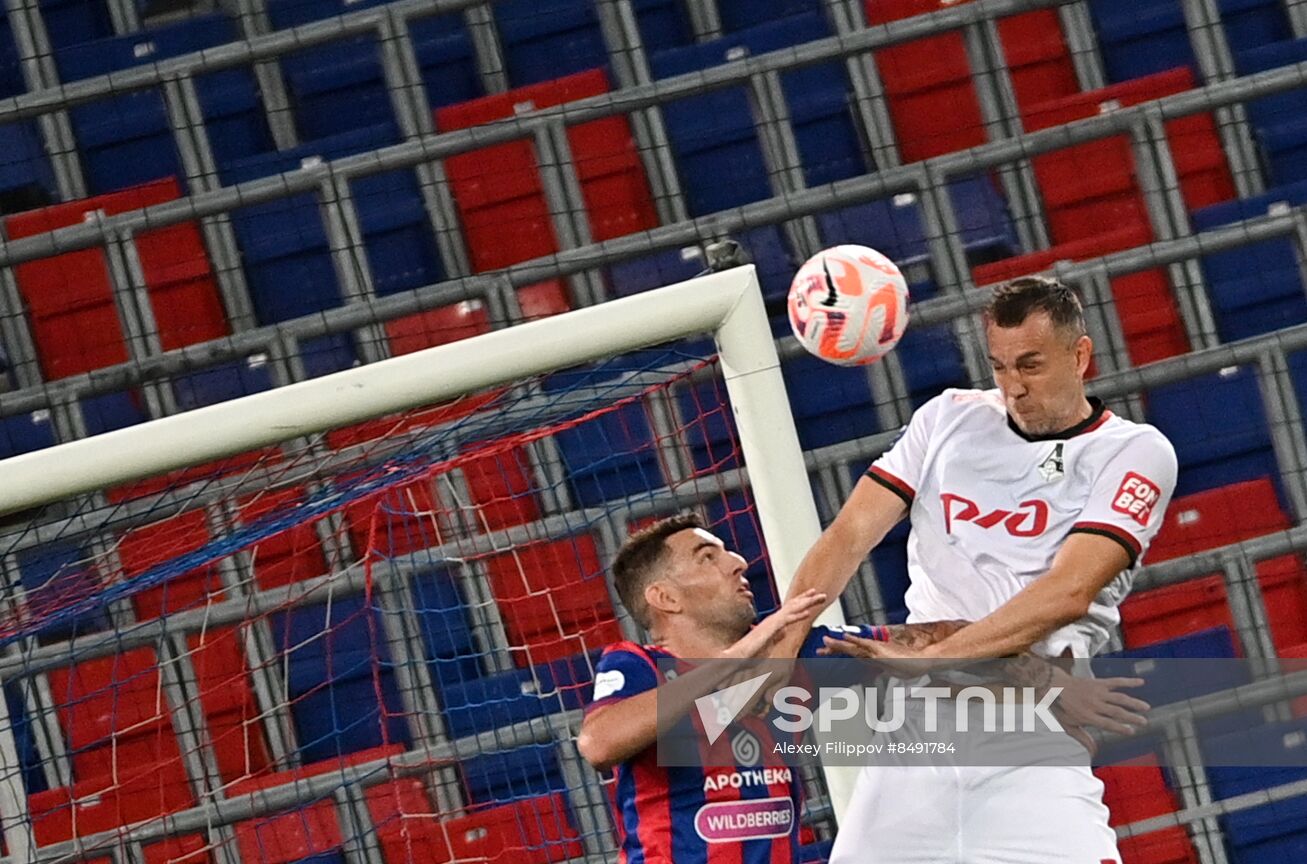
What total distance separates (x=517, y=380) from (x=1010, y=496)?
1075 millimetres

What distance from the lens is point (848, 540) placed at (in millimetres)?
3291

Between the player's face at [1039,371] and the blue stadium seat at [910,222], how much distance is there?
2.26 m

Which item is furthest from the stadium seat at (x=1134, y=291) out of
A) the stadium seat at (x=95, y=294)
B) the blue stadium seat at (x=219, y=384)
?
the stadium seat at (x=95, y=294)

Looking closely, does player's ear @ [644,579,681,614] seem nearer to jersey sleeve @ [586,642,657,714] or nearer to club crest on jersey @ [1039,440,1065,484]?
jersey sleeve @ [586,642,657,714]

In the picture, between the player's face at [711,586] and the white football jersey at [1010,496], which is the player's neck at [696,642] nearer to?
the player's face at [711,586]

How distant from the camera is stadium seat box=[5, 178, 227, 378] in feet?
18.2

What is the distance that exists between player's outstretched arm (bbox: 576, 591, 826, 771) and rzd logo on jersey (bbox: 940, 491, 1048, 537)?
58 cm

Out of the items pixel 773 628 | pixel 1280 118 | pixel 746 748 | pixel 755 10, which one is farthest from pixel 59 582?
pixel 1280 118

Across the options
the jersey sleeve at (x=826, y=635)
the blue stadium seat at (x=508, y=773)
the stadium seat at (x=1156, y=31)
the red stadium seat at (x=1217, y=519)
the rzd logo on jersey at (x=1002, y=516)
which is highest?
the stadium seat at (x=1156, y=31)

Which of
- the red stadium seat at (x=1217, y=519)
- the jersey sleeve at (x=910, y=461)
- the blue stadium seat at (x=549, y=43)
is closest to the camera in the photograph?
the jersey sleeve at (x=910, y=461)

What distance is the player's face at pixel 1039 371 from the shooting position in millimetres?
3111

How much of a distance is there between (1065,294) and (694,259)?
2410mm

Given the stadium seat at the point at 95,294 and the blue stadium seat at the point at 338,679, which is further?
the stadium seat at the point at 95,294

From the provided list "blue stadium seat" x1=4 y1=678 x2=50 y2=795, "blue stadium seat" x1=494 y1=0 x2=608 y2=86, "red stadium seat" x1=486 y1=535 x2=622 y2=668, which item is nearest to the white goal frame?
"red stadium seat" x1=486 y1=535 x2=622 y2=668
